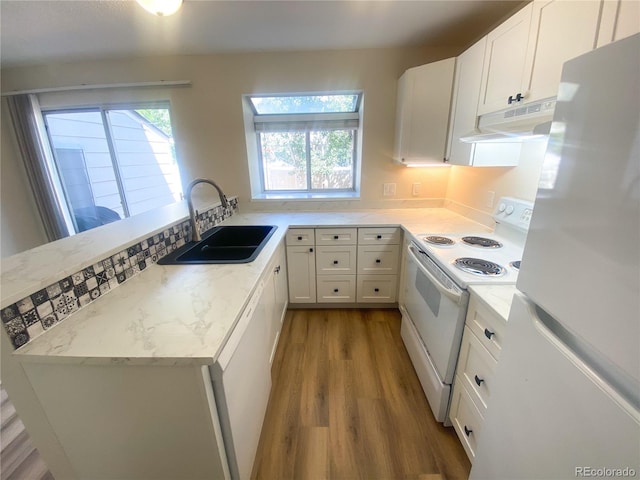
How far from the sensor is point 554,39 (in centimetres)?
107

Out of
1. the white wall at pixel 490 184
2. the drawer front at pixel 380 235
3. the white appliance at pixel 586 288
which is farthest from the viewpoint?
the drawer front at pixel 380 235

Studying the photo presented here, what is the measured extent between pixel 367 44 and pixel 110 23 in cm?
196

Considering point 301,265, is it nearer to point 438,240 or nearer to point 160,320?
point 438,240

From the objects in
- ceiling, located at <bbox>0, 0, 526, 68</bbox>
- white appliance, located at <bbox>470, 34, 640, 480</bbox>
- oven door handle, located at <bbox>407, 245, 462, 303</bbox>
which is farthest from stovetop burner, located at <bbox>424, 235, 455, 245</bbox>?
ceiling, located at <bbox>0, 0, 526, 68</bbox>

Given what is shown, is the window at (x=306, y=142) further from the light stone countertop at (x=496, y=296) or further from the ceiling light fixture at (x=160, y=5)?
the light stone countertop at (x=496, y=296)

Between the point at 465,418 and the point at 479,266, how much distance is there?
0.75m

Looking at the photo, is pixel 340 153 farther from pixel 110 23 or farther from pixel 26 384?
pixel 26 384

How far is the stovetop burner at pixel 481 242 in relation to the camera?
1.63m

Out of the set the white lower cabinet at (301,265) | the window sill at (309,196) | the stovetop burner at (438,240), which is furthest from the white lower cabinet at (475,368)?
the window sill at (309,196)

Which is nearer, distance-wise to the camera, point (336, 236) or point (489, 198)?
point (489, 198)

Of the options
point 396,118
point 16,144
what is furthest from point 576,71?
point 16,144

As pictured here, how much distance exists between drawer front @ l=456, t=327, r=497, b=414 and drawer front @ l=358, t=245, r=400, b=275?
1109 millimetres

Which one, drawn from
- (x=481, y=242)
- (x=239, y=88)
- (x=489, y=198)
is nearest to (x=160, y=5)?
(x=239, y=88)

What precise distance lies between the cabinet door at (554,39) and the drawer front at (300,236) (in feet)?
5.36
